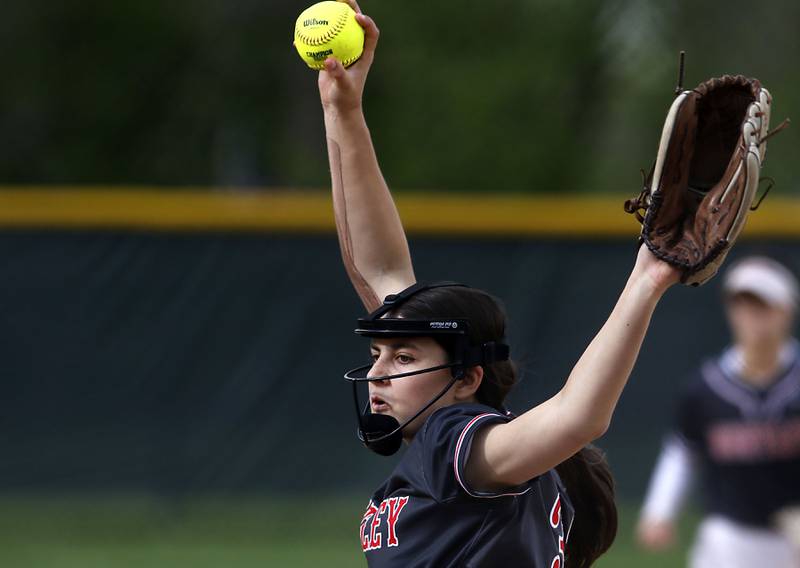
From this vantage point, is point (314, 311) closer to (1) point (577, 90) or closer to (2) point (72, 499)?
(2) point (72, 499)

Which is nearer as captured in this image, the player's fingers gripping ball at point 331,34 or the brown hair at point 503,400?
the brown hair at point 503,400

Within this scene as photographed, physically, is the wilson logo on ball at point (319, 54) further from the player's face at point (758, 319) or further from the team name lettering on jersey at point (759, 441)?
the team name lettering on jersey at point (759, 441)

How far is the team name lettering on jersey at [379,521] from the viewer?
2428 millimetres

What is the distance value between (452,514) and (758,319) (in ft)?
10.9

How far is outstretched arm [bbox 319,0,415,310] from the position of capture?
2.92m

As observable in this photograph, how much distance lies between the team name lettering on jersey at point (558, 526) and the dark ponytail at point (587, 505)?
0.16 metres

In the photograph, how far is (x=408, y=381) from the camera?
2494mm

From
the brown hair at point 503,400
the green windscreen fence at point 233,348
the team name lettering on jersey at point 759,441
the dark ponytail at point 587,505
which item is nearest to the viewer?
the brown hair at point 503,400

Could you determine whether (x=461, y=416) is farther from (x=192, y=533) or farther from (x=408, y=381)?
(x=192, y=533)

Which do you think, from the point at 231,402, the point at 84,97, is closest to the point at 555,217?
the point at 231,402

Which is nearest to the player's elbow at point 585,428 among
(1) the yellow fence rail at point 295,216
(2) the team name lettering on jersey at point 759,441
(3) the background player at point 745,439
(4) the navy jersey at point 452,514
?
(4) the navy jersey at point 452,514

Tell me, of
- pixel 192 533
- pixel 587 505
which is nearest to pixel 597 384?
pixel 587 505

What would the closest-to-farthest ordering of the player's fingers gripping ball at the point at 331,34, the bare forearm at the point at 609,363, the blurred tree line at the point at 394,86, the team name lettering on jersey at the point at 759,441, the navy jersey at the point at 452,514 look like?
the bare forearm at the point at 609,363 < the navy jersey at the point at 452,514 < the player's fingers gripping ball at the point at 331,34 < the team name lettering on jersey at the point at 759,441 < the blurred tree line at the point at 394,86

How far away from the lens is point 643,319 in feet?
6.77
